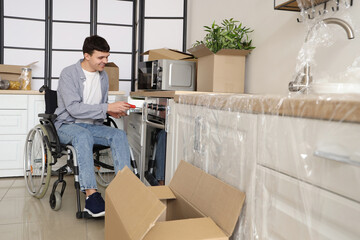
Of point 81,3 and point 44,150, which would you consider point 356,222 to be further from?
point 81,3

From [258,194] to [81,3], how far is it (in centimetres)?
401

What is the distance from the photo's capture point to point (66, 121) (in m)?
2.49

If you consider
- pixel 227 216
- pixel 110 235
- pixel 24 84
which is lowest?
pixel 110 235

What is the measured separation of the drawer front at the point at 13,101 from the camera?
3180 mm

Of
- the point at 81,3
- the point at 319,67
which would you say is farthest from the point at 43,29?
the point at 319,67

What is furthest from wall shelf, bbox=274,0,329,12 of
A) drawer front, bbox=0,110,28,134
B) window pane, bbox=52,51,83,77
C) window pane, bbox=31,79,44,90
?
window pane, bbox=31,79,44,90

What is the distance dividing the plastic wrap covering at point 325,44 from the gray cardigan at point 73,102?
1420 millimetres

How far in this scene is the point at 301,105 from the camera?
2.62ft

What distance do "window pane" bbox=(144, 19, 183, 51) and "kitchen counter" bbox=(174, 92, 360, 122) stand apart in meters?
2.75

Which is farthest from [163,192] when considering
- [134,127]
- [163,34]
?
[163,34]

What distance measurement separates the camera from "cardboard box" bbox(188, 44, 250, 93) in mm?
2168

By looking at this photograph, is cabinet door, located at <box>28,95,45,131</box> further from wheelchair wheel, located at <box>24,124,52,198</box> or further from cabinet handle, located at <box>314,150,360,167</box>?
cabinet handle, located at <box>314,150,360,167</box>

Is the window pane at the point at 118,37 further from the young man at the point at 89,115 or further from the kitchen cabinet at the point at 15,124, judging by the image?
the young man at the point at 89,115

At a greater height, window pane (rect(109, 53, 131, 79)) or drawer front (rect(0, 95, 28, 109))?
window pane (rect(109, 53, 131, 79))
